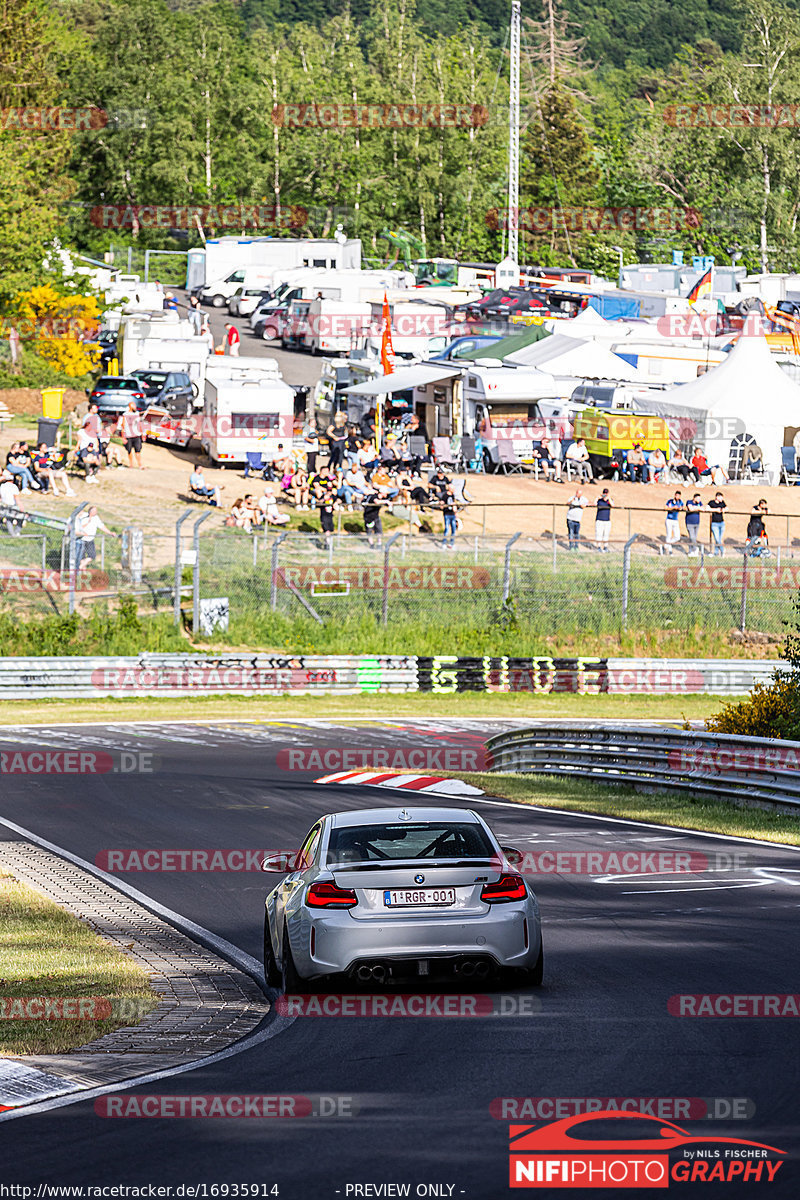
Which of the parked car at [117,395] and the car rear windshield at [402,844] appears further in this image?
the parked car at [117,395]

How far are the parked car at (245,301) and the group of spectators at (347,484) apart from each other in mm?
32101

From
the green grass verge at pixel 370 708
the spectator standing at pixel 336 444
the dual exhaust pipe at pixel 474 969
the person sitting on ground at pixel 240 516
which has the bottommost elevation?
the green grass verge at pixel 370 708

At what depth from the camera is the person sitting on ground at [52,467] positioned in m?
40.4

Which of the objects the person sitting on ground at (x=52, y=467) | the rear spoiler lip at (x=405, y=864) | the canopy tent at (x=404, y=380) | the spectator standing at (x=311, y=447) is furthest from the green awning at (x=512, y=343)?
the rear spoiler lip at (x=405, y=864)

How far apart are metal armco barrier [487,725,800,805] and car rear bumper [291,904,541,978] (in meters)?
9.62

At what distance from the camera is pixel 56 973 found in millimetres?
10812

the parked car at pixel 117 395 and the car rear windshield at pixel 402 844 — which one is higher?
the parked car at pixel 117 395

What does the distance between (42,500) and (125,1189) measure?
3418 centimetres

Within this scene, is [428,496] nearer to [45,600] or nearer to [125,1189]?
[45,600]

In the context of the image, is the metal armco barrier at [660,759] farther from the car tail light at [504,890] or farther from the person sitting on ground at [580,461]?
the person sitting on ground at [580,461]

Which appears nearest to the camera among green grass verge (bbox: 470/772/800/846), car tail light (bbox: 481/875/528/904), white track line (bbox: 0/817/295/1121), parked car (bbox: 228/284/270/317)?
white track line (bbox: 0/817/295/1121)

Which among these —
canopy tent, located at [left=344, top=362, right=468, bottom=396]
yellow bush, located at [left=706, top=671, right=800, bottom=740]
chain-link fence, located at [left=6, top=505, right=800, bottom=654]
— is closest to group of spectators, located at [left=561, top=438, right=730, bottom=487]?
canopy tent, located at [left=344, top=362, right=468, bottom=396]

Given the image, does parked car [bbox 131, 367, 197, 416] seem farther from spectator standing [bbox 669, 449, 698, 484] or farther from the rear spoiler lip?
the rear spoiler lip

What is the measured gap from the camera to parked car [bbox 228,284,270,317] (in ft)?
258
